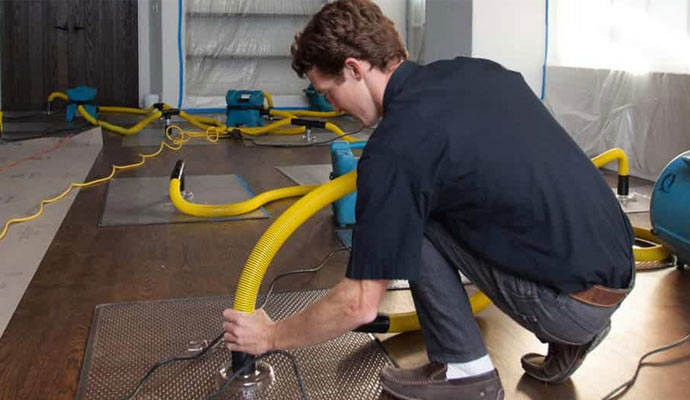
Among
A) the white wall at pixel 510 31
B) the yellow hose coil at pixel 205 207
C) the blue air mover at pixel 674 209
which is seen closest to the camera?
the blue air mover at pixel 674 209

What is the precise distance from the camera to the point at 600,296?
143cm

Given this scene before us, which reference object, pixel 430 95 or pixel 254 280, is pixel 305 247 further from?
pixel 430 95

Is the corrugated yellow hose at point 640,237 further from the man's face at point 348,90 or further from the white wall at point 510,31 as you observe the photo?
the white wall at point 510,31

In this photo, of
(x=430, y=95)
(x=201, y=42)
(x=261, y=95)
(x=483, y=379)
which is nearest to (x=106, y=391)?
(x=483, y=379)

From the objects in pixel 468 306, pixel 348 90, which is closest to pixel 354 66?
pixel 348 90

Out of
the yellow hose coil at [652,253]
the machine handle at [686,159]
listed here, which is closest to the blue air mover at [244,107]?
the yellow hose coil at [652,253]

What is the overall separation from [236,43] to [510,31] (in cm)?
459

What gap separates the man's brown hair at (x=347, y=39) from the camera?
1.34 m

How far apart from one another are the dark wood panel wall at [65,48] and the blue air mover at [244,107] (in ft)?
10.2

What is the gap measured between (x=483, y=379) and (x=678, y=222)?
1278 mm

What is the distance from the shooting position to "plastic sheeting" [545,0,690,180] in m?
4.31

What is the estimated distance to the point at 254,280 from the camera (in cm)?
152

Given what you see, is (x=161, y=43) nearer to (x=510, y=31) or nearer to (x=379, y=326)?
(x=510, y=31)

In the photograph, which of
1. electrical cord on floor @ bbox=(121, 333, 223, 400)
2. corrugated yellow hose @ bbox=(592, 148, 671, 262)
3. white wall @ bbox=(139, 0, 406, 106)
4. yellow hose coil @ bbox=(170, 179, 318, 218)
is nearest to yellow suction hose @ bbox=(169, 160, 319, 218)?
yellow hose coil @ bbox=(170, 179, 318, 218)
